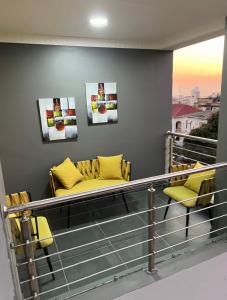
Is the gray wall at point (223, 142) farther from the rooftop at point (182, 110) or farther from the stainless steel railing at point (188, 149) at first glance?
the rooftop at point (182, 110)

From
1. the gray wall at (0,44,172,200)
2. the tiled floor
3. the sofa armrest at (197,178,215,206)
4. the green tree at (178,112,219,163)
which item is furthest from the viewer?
the green tree at (178,112,219,163)

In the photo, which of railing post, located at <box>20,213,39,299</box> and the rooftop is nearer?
railing post, located at <box>20,213,39,299</box>

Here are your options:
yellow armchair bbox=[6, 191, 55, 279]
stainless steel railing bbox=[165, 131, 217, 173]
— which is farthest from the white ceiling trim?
yellow armchair bbox=[6, 191, 55, 279]

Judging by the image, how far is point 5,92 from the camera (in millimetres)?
3055

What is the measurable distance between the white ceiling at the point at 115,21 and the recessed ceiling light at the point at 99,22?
2.2 inches

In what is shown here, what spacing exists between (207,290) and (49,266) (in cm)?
147

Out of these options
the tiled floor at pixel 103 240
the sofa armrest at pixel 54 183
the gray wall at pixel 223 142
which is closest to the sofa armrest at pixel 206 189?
the gray wall at pixel 223 142

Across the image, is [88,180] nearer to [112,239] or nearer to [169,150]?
[112,239]

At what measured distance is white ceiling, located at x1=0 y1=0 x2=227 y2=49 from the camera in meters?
1.92


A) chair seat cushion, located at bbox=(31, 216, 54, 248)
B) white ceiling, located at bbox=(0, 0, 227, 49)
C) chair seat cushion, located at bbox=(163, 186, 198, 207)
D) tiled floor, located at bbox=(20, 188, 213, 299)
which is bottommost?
tiled floor, located at bbox=(20, 188, 213, 299)

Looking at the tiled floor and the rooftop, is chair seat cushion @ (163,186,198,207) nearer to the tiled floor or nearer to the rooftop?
the tiled floor

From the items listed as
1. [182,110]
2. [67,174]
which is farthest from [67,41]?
[182,110]

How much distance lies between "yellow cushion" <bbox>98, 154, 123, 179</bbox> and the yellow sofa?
7 cm

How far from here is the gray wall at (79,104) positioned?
3109mm
